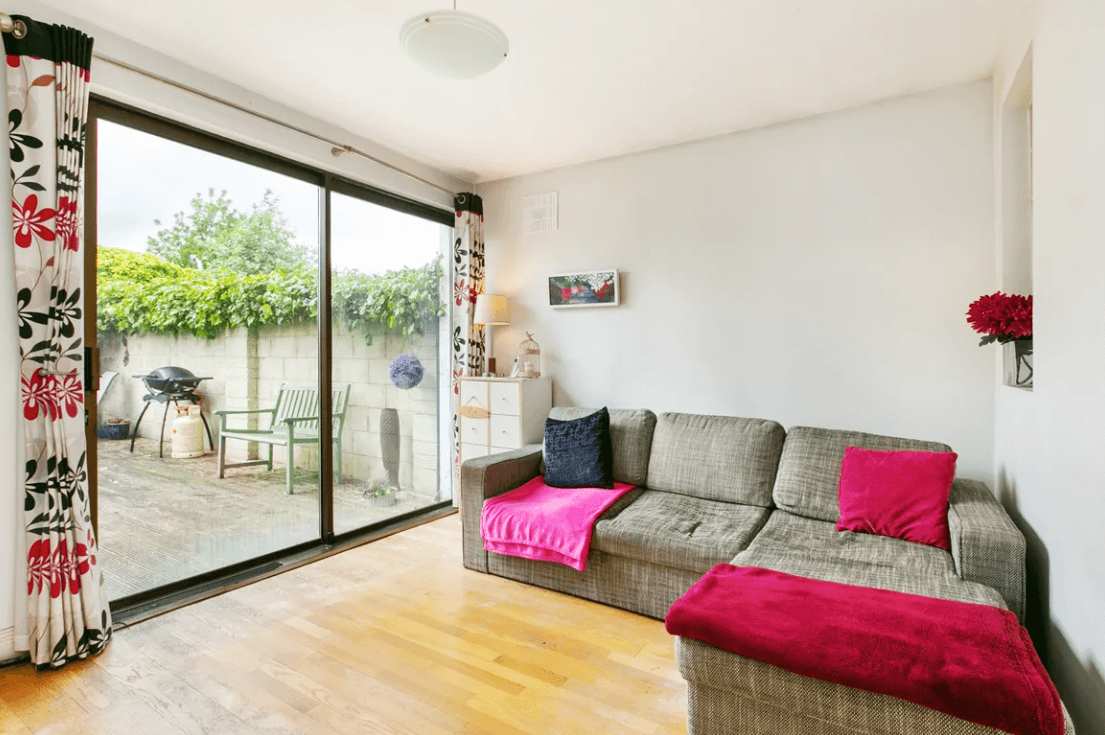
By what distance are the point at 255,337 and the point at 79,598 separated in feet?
4.94

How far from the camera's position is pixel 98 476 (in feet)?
8.29

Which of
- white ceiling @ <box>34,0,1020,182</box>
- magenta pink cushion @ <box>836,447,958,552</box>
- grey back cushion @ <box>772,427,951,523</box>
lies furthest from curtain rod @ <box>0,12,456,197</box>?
magenta pink cushion @ <box>836,447,958,552</box>

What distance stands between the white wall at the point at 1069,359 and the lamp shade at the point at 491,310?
3.15m

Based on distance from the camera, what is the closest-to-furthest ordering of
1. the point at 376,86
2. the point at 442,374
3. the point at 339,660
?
the point at 339,660 < the point at 376,86 < the point at 442,374

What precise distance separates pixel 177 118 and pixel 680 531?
10.6 ft

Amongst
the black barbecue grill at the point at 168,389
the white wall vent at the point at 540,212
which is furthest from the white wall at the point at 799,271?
the black barbecue grill at the point at 168,389

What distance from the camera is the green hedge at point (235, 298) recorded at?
2629 millimetres

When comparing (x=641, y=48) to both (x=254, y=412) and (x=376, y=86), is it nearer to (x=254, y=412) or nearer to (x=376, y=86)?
(x=376, y=86)

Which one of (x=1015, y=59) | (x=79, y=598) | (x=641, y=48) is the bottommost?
(x=79, y=598)

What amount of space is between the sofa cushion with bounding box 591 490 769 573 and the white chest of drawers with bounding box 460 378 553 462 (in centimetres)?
123

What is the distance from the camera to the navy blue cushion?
3.29m

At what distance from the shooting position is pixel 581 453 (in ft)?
10.9

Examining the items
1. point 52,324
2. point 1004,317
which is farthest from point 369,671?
point 1004,317

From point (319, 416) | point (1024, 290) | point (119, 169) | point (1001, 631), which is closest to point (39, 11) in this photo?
point (119, 169)
